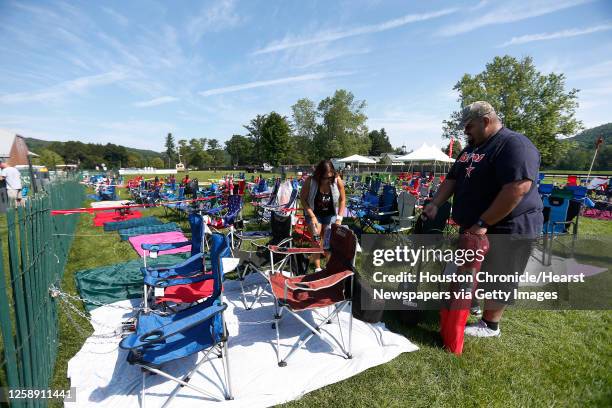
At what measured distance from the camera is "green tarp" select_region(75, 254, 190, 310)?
4043 mm

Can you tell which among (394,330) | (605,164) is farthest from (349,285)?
(605,164)

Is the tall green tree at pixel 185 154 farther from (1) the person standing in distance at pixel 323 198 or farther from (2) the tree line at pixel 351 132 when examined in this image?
(1) the person standing in distance at pixel 323 198

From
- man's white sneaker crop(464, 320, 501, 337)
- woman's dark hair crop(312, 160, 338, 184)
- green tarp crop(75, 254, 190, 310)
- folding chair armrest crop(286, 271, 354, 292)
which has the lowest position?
man's white sneaker crop(464, 320, 501, 337)

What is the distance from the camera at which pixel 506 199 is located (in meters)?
2.44

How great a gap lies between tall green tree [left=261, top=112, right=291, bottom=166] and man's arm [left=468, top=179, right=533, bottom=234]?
60772 mm

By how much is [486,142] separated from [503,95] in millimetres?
29049

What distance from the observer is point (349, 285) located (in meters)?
2.91

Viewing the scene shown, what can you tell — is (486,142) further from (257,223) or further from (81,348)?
(257,223)

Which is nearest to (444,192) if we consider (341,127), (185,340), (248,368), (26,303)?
(248,368)

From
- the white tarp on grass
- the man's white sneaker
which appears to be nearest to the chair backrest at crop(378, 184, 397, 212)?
the man's white sneaker

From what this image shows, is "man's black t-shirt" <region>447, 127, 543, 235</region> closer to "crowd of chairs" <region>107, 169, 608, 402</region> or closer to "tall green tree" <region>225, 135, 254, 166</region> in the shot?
"crowd of chairs" <region>107, 169, 608, 402</region>

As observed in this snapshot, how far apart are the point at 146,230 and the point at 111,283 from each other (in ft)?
11.7

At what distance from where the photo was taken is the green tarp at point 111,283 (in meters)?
4.04

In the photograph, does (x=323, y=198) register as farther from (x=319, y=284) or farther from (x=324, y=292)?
(x=319, y=284)
